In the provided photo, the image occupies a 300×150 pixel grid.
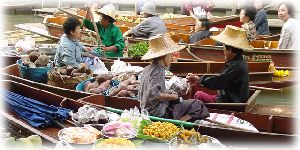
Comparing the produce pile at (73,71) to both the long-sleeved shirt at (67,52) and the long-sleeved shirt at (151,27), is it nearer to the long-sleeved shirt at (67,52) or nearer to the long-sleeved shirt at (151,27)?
the long-sleeved shirt at (67,52)

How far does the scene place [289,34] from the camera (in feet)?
21.6

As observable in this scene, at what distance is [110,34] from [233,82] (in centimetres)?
264

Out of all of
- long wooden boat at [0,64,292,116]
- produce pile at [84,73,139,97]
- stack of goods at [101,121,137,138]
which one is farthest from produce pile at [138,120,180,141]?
produce pile at [84,73,139,97]

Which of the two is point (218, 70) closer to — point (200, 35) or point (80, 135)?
point (200, 35)

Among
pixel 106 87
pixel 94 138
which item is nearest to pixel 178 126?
pixel 94 138

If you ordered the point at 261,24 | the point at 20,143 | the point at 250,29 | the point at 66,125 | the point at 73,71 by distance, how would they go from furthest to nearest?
the point at 261,24, the point at 250,29, the point at 73,71, the point at 66,125, the point at 20,143

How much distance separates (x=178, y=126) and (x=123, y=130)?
1.67 ft

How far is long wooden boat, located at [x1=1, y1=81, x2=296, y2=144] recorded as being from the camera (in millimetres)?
3500

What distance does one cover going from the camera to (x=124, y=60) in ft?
21.0

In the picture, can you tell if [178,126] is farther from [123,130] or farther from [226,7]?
[226,7]

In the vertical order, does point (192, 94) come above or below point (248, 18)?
below

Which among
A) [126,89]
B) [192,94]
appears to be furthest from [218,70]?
[126,89]

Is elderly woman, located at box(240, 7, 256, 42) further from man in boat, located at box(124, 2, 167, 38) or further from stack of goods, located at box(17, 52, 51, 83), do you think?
stack of goods, located at box(17, 52, 51, 83)

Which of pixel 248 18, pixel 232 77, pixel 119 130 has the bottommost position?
pixel 119 130
